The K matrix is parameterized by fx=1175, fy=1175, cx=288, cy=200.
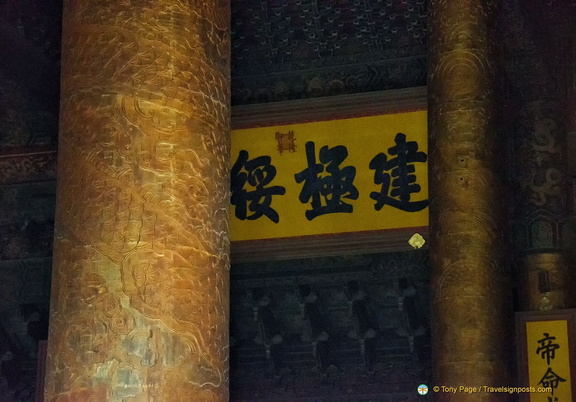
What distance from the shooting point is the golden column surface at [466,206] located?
633 centimetres

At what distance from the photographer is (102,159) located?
163 inches

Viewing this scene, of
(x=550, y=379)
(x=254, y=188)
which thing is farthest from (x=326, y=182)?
(x=550, y=379)

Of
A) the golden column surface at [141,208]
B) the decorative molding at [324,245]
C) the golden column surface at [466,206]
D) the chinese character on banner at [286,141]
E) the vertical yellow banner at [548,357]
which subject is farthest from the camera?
the chinese character on banner at [286,141]

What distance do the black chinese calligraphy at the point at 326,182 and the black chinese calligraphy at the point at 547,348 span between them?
66.6 inches

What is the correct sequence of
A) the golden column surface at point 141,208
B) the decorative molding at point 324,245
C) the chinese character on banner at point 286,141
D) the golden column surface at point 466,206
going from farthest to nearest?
the chinese character on banner at point 286,141 → the decorative molding at point 324,245 → the golden column surface at point 466,206 → the golden column surface at point 141,208

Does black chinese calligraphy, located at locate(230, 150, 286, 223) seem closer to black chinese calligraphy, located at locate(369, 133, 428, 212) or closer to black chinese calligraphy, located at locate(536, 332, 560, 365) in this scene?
black chinese calligraphy, located at locate(369, 133, 428, 212)

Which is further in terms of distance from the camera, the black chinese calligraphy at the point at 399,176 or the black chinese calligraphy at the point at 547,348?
the black chinese calligraphy at the point at 399,176

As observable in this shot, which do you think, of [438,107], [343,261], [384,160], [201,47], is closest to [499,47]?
[438,107]

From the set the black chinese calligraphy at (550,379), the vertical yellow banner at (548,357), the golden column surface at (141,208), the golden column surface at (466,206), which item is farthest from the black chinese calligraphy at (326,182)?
the golden column surface at (141,208)

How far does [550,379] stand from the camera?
7070 millimetres

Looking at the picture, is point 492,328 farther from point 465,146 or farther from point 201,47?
point 201,47

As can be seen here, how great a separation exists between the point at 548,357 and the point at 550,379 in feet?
0.43

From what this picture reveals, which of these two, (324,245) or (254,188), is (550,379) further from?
(254,188)

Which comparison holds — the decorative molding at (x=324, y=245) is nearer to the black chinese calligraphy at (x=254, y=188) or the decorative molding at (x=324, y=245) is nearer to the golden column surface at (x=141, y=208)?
the black chinese calligraphy at (x=254, y=188)
